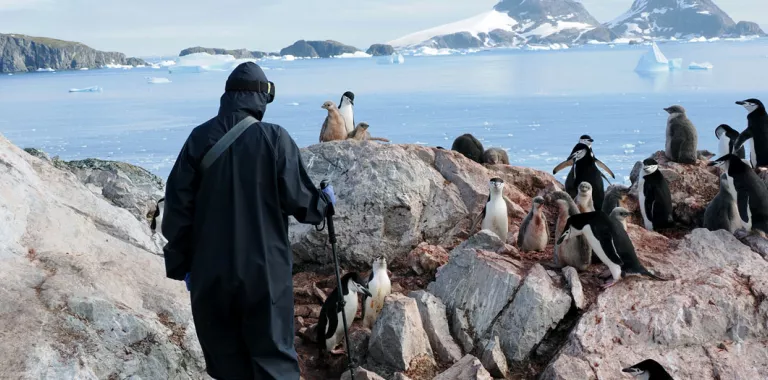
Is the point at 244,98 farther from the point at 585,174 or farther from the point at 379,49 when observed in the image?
the point at 379,49

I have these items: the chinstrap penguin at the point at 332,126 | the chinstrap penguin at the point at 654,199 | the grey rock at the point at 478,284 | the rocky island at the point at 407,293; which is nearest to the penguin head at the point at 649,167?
the chinstrap penguin at the point at 654,199

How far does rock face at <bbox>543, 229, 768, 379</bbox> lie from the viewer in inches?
185

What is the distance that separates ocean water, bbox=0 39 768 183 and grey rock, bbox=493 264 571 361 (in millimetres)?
8928

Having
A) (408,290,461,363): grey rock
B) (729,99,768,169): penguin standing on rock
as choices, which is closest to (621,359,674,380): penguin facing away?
(408,290,461,363): grey rock

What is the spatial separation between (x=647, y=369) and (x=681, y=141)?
4171mm

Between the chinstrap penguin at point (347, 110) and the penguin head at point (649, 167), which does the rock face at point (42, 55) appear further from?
the penguin head at point (649, 167)

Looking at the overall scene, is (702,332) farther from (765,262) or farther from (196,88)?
(196,88)

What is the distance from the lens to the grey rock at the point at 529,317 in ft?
16.2

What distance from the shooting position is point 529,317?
496cm

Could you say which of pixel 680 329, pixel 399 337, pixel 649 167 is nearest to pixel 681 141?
pixel 649 167

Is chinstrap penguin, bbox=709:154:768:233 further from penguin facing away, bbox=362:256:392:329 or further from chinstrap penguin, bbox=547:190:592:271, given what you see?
penguin facing away, bbox=362:256:392:329

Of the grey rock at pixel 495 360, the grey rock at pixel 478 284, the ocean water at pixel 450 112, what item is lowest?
the ocean water at pixel 450 112

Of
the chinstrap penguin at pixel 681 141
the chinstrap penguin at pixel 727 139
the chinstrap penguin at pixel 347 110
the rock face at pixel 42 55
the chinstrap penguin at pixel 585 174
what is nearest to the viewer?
the chinstrap penguin at pixel 585 174

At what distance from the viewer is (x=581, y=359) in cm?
463
